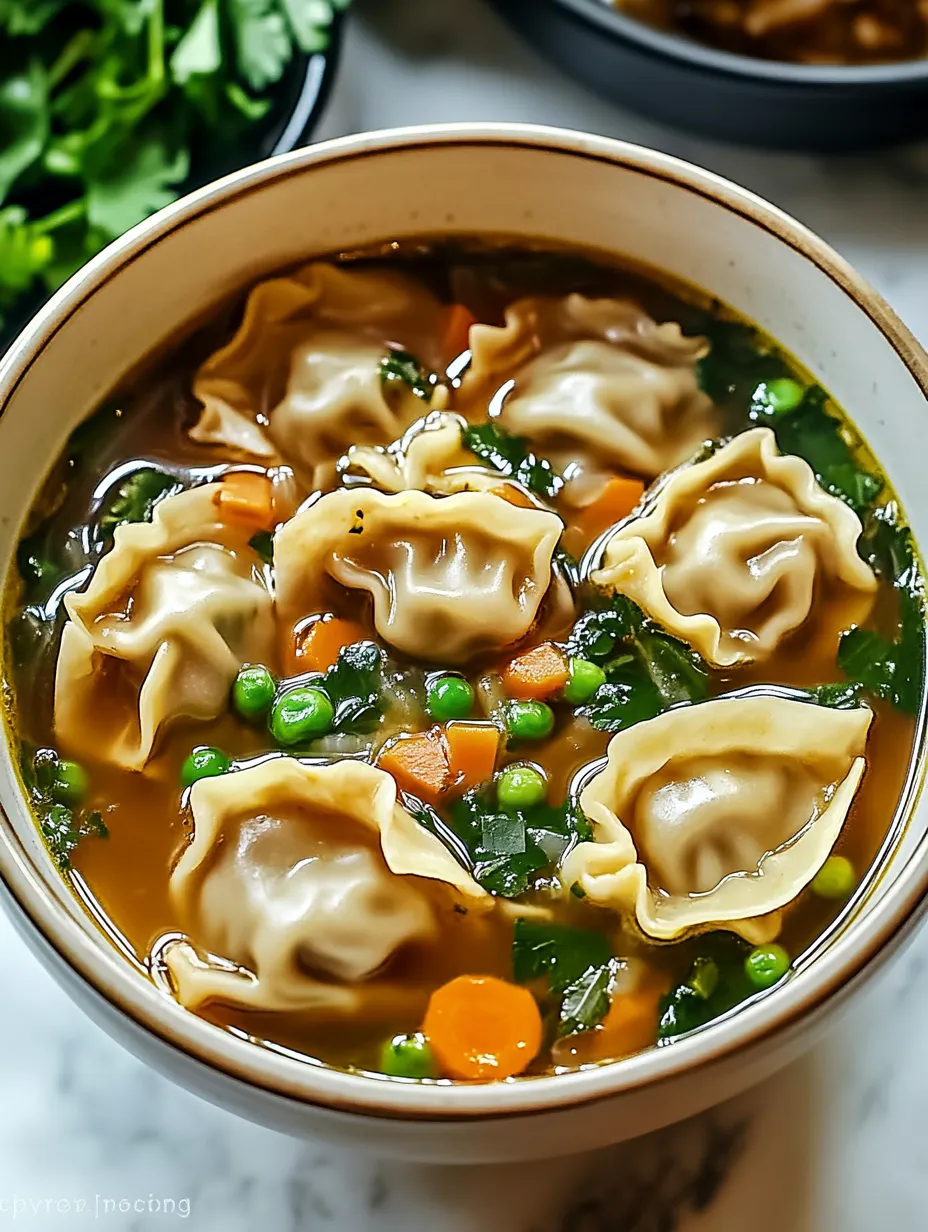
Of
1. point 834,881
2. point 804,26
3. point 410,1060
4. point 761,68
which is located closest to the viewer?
point 410,1060

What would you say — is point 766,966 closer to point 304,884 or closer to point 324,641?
point 304,884

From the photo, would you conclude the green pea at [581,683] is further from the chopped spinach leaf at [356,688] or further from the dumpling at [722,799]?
the chopped spinach leaf at [356,688]

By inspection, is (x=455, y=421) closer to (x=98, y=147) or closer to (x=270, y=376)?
(x=270, y=376)

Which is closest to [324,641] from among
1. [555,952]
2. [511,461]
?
[511,461]

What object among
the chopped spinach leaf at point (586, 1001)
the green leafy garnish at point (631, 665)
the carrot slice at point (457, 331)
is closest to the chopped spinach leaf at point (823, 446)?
the green leafy garnish at point (631, 665)

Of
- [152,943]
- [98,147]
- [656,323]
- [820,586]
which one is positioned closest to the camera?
[152,943]

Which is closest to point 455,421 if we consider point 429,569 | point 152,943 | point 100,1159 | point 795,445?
point 429,569
